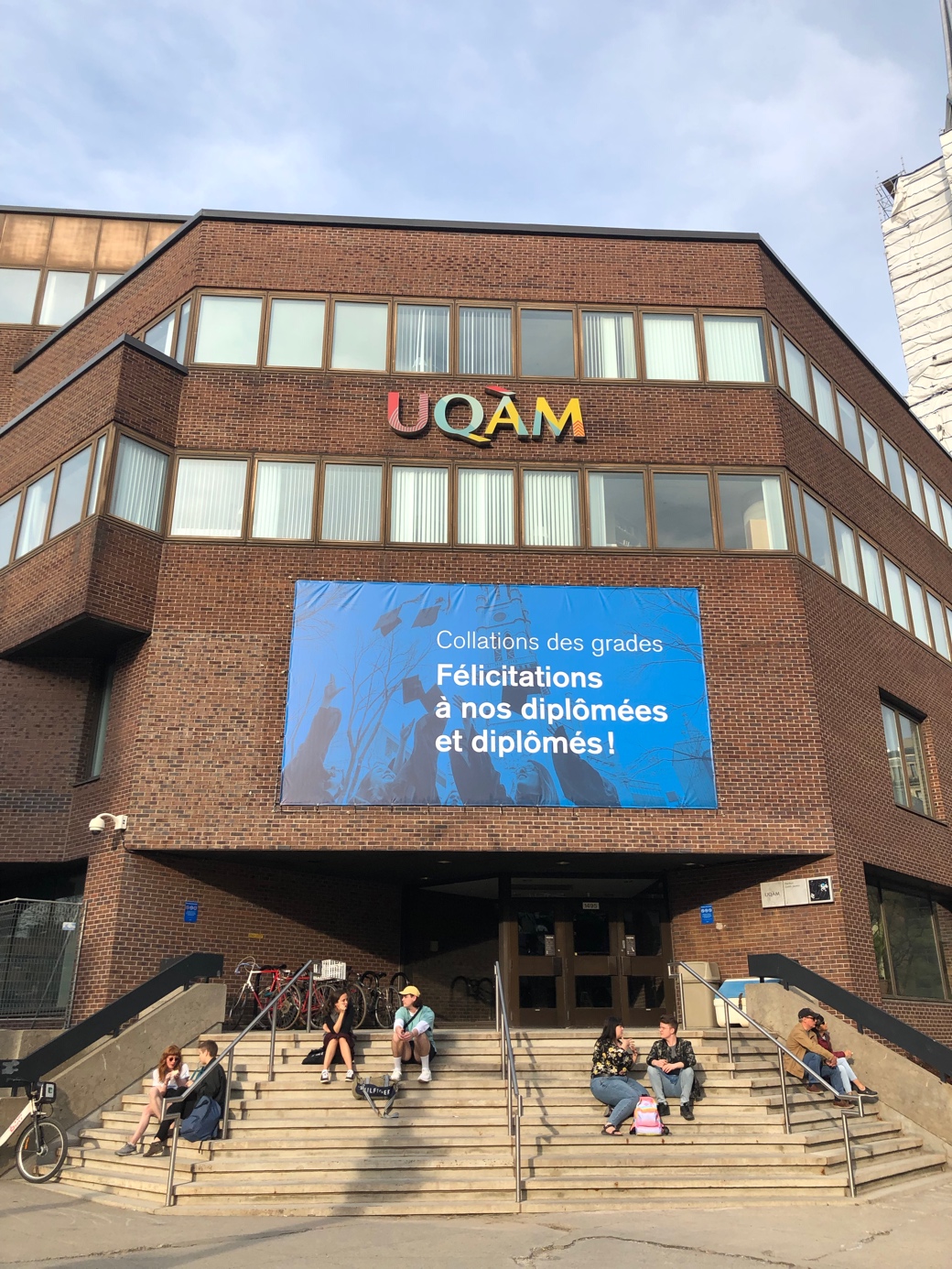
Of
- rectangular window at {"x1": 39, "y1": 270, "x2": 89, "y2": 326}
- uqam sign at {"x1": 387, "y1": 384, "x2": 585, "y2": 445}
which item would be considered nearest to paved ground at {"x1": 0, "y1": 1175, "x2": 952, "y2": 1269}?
uqam sign at {"x1": 387, "y1": 384, "x2": 585, "y2": 445}

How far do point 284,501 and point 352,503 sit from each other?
3.81 ft

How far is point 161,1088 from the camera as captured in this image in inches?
459

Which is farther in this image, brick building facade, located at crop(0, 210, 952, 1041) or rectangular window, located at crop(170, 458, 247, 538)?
rectangular window, located at crop(170, 458, 247, 538)

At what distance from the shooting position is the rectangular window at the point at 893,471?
23.8 meters

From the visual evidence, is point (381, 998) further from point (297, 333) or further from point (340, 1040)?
point (297, 333)

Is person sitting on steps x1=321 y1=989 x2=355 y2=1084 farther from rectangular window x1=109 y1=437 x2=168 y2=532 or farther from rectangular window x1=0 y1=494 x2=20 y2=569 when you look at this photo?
rectangular window x1=0 y1=494 x2=20 y2=569

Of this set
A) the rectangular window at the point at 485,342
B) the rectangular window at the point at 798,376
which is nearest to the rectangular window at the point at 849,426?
the rectangular window at the point at 798,376

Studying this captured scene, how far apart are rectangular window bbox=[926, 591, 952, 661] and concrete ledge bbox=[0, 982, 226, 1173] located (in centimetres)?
1711

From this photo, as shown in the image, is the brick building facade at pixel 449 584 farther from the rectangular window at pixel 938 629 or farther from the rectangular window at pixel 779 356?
the rectangular window at pixel 938 629

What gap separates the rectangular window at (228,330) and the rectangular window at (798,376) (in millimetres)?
10075

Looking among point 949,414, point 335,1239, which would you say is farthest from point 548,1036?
point 949,414

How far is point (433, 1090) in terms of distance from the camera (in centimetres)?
1252

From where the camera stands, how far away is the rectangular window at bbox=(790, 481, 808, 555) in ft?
62.0

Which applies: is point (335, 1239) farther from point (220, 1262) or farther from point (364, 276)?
point (364, 276)
